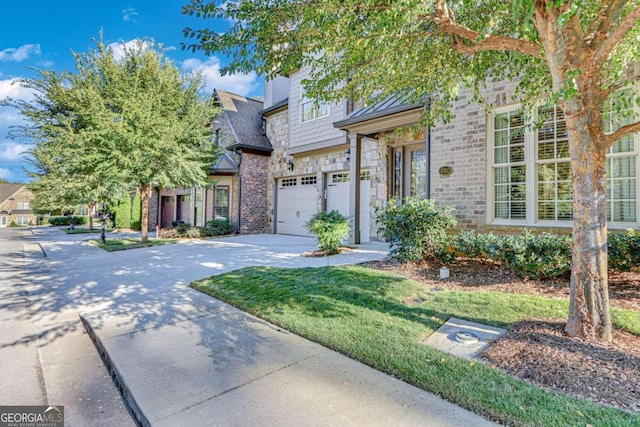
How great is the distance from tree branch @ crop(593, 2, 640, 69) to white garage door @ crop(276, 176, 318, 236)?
10.8 metres

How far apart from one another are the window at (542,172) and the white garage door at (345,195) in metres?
4.92

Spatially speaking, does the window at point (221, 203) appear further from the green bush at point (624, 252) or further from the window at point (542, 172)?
the green bush at point (624, 252)

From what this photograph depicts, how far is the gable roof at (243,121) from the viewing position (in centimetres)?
1496

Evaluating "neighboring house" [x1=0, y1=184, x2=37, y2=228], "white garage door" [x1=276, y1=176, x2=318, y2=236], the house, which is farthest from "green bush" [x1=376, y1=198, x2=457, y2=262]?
"neighboring house" [x1=0, y1=184, x2=37, y2=228]

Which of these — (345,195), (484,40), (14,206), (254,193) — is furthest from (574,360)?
(14,206)

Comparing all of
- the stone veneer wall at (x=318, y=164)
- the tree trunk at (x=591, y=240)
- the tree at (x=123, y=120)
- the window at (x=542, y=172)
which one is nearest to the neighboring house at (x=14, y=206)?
the tree at (x=123, y=120)

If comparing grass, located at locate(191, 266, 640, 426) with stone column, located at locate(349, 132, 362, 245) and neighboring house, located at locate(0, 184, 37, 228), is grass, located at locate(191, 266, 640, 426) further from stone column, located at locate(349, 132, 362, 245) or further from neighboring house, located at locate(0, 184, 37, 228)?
neighboring house, located at locate(0, 184, 37, 228)

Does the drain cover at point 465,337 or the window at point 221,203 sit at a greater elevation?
the window at point 221,203

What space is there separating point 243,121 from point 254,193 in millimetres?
3742

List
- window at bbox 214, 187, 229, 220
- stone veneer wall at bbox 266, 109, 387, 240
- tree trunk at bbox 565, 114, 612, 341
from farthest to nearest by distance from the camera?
window at bbox 214, 187, 229, 220, stone veneer wall at bbox 266, 109, 387, 240, tree trunk at bbox 565, 114, 612, 341

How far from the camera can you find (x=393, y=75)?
440 centimetres

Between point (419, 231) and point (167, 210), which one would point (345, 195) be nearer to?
point (419, 231)

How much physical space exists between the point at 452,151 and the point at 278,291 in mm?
4950

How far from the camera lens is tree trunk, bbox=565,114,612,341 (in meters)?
2.89
